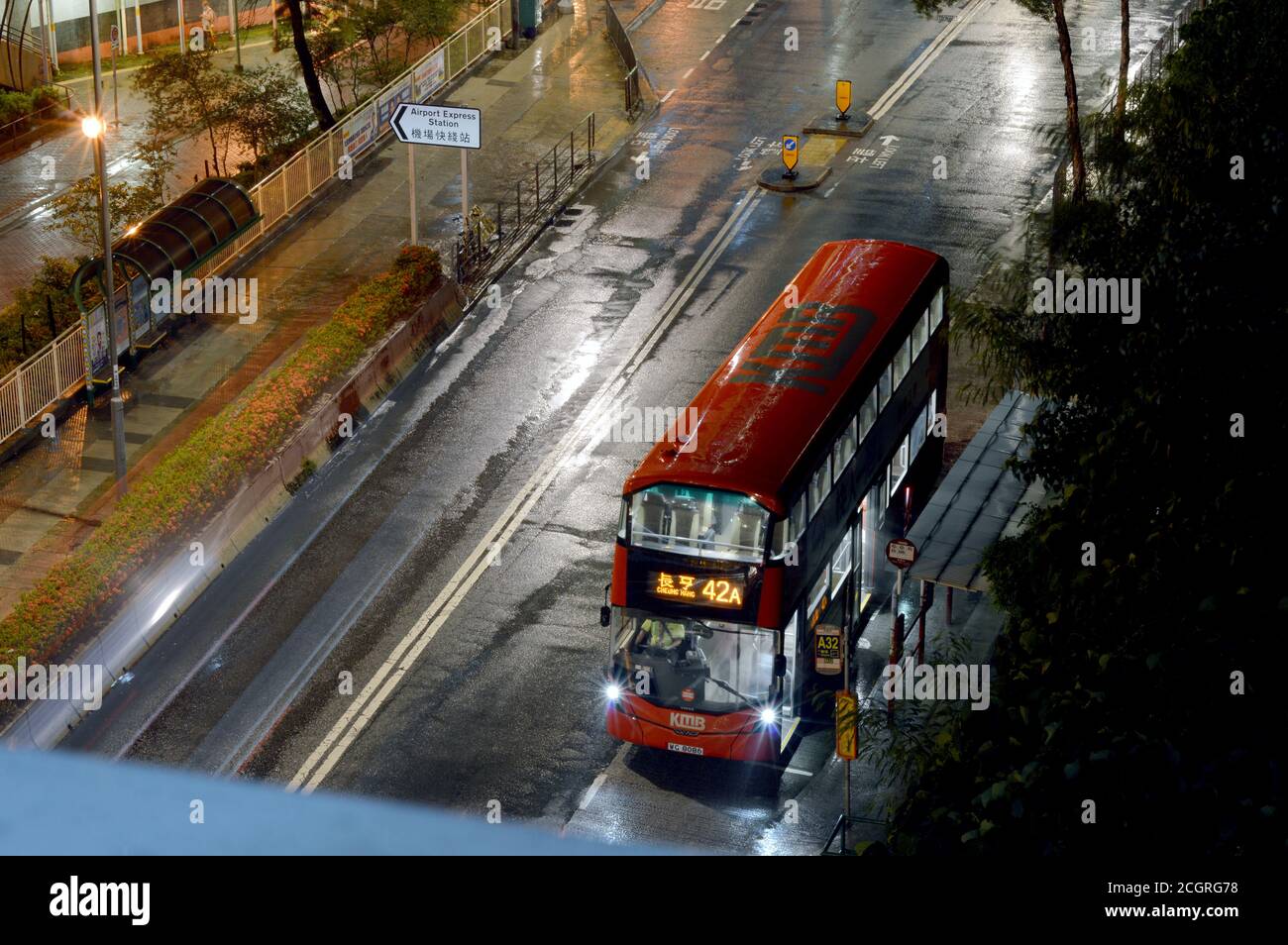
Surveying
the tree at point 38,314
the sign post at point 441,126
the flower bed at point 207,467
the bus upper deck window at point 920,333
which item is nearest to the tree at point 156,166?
the tree at point 38,314

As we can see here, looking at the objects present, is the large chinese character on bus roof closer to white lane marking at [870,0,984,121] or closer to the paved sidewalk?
the paved sidewalk

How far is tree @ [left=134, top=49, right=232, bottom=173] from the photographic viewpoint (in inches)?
1724

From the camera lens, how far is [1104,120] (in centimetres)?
2742

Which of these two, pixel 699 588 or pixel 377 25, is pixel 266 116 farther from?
pixel 699 588

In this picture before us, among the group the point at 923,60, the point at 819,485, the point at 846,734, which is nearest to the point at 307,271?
the point at 819,485

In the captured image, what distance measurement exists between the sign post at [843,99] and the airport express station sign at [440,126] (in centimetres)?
1177

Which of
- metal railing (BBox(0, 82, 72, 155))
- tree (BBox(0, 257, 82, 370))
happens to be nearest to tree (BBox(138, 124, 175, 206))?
tree (BBox(0, 257, 82, 370))

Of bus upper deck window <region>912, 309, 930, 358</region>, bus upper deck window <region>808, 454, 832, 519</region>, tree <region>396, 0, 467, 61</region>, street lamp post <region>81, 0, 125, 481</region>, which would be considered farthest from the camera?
tree <region>396, 0, 467, 61</region>

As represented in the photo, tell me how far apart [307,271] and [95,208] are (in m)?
4.54

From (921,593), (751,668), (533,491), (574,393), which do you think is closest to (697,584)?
(751,668)

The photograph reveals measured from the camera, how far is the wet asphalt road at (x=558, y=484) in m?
26.9

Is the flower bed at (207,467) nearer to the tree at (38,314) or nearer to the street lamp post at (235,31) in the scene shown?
the tree at (38,314)

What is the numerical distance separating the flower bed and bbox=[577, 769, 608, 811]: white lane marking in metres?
8.19

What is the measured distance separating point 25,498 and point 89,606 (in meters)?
4.70
